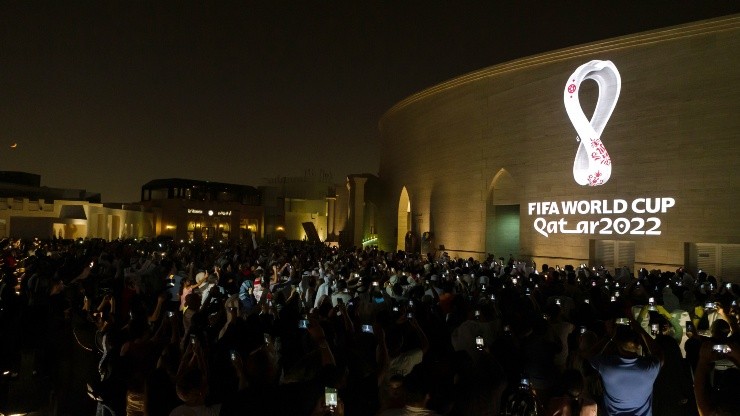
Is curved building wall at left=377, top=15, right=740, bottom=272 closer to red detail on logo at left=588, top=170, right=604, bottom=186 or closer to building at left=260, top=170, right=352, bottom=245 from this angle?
red detail on logo at left=588, top=170, right=604, bottom=186

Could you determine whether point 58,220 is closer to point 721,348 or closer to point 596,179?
point 596,179

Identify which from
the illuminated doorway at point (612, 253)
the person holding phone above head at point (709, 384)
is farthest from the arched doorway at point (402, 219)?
the person holding phone above head at point (709, 384)

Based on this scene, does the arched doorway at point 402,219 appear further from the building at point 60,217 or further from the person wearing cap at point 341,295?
the person wearing cap at point 341,295

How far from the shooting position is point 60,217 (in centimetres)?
4359

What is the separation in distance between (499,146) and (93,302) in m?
25.3

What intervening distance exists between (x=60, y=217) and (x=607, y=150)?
39.6 m

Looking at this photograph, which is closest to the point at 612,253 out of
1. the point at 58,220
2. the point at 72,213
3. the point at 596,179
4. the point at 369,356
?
the point at 596,179

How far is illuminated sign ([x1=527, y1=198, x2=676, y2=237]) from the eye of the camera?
23297 millimetres

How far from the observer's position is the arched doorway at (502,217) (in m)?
30.6

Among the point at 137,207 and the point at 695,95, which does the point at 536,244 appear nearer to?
the point at 695,95

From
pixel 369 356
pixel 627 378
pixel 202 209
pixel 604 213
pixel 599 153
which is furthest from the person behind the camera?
pixel 202 209

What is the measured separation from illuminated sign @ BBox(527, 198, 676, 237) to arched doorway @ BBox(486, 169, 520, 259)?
243 centimetres

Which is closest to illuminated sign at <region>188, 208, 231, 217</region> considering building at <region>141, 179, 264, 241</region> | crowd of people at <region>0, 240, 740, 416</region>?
building at <region>141, 179, 264, 241</region>

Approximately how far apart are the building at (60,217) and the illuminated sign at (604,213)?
1188 inches
